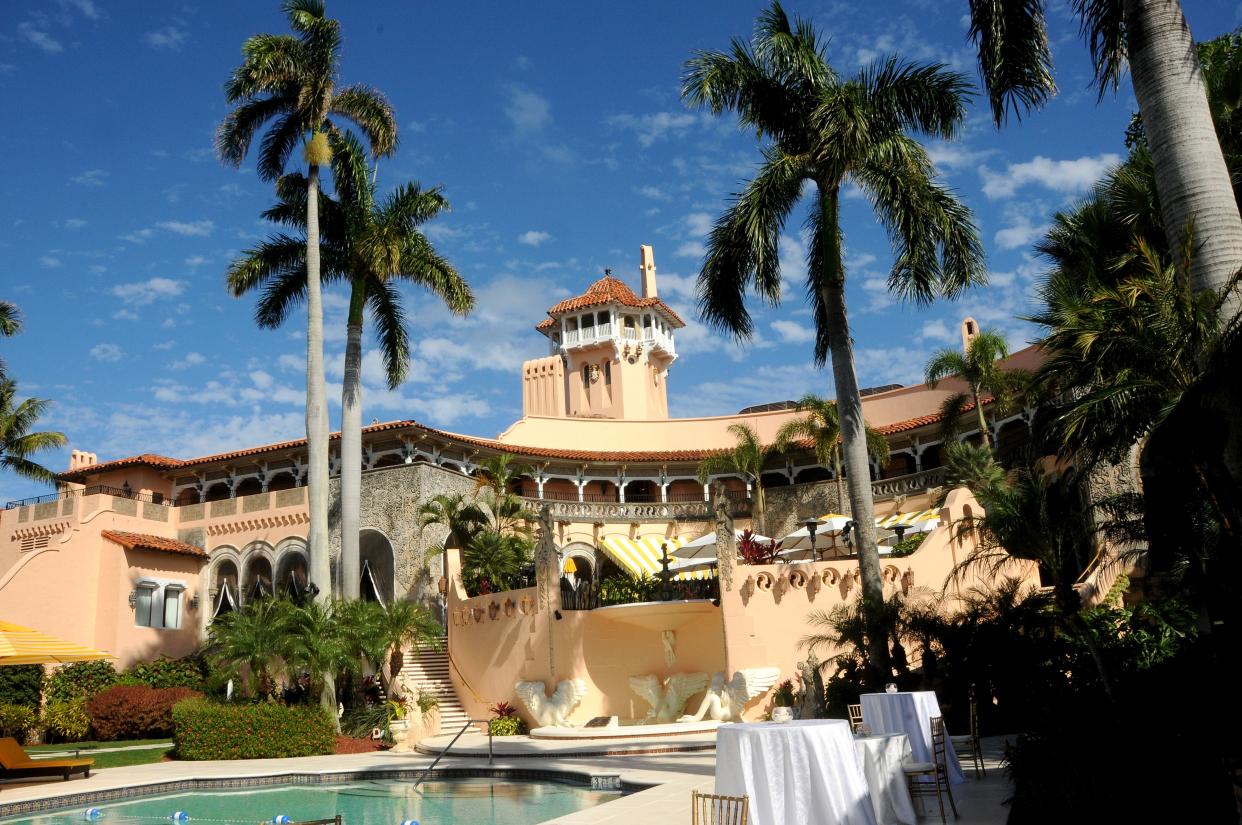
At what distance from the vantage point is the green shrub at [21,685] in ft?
95.7

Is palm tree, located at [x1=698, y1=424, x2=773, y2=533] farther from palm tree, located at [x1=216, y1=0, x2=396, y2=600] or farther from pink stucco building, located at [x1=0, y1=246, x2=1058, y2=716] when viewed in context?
palm tree, located at [x1=216, y1=0, x2=396, y2=600]

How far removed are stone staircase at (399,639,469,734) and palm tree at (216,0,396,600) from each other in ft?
18.5

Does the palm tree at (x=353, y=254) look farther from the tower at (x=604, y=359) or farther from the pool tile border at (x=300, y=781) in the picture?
the tower at (x=604, y=359)

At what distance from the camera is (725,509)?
74.0 feet

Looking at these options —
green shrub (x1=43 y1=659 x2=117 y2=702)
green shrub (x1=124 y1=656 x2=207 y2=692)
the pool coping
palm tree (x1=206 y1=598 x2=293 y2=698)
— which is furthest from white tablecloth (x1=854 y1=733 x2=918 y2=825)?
green shrub (x1=124 y1=656 x2=207 y2=692)

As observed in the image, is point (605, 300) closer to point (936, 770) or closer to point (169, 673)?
point (169, 673)

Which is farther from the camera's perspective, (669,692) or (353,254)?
(353,254)

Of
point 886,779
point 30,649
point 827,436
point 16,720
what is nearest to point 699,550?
point 827,436

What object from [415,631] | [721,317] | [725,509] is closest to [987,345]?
[725,509]

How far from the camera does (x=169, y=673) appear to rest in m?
32.8

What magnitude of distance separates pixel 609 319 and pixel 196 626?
28.7 metres

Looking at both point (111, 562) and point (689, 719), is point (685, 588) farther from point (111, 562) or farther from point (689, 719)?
point (111, 562)

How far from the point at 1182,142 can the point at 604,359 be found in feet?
154

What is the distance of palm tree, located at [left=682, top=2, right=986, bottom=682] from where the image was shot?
58.9ft
